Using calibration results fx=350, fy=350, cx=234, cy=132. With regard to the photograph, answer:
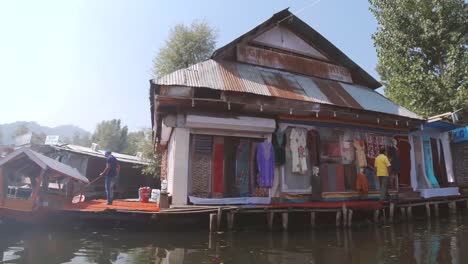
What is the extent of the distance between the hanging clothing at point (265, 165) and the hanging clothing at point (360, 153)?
11.7 ft

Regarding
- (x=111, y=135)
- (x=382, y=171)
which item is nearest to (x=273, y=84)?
(x=382, y=171)

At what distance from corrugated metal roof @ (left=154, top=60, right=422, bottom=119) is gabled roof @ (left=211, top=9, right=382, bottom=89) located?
0.70 meters

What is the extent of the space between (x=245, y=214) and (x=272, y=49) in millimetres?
7324

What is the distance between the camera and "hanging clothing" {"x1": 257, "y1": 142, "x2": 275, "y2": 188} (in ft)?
34.8

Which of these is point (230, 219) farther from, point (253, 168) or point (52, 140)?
point (52, 140)

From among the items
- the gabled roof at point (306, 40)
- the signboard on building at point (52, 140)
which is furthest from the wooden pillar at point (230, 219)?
the signboard on building at point (52, 140)

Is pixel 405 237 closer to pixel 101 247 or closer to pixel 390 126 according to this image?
pixel 390 126

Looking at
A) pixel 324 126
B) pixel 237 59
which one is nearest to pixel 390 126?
pixel 324 126

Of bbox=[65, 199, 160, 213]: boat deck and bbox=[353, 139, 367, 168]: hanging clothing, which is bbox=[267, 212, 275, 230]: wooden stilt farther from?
bbox=[353, 139, 367, 168]: hanging clothing

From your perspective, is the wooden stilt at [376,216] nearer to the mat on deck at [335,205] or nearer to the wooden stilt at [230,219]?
the mat on deck at [335,205]

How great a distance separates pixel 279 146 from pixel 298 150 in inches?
28.5

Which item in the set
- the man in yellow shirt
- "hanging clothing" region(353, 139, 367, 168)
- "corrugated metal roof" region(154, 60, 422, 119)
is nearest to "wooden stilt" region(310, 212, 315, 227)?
the man in yellow shirt

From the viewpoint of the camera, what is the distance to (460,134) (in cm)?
1598

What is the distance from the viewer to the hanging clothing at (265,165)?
34.8ft
